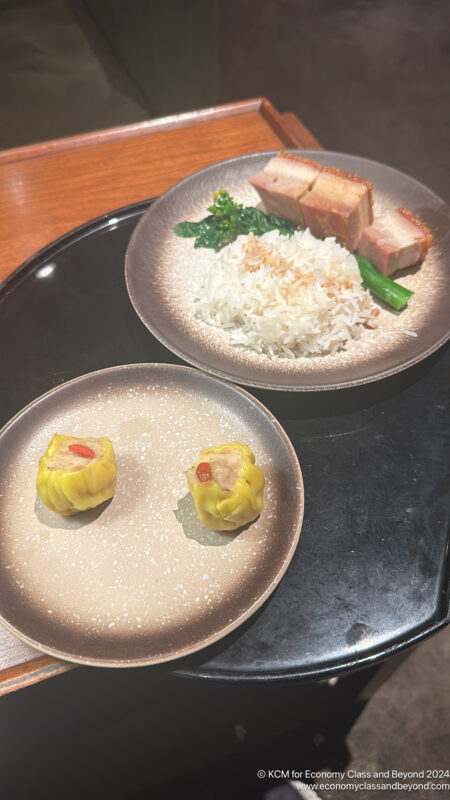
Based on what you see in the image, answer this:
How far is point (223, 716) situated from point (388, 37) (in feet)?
10.8

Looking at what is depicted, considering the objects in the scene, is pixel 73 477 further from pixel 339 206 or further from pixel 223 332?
pixel 339 206

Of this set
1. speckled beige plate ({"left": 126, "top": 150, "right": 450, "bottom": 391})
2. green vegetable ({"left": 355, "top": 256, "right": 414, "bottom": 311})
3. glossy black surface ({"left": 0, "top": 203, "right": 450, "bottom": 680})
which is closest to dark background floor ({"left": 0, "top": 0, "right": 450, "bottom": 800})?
speckled beige plate ({"left": 126, "top": 150, "right": 450, "bottom": 391})

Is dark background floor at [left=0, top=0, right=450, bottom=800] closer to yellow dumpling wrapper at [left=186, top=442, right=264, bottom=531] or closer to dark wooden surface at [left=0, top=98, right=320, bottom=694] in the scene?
yellow dumpling wrapper at [left=186, top=442, right=264, bottom=531]

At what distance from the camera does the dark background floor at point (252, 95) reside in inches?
59.9

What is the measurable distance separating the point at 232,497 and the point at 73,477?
281 millimetres

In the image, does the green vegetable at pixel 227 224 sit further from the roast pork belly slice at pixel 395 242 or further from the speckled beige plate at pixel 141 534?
the speckled beige plate at pixel 141 534

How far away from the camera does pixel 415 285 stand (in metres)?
1.64

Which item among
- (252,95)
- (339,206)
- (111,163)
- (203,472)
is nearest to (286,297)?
(339,206)

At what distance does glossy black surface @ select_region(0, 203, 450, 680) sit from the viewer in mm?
1098

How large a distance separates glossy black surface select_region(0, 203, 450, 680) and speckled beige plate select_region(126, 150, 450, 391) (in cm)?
8

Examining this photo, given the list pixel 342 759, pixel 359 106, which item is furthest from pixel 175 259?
pixel 359 106

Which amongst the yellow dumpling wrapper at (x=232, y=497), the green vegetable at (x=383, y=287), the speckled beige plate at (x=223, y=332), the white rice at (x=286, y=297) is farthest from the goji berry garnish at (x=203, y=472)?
the green vegetable at (x=383, y=287)

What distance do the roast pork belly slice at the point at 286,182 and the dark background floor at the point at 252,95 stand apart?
19.7 inches

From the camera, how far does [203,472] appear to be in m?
1.14
